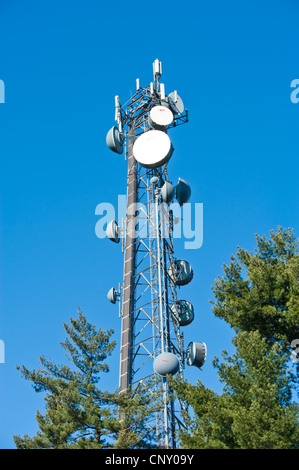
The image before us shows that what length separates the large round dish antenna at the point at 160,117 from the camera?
24.6 m

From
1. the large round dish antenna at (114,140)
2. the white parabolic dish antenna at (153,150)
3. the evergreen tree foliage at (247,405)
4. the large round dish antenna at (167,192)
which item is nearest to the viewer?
the evergreen tree foliage at (247,405)

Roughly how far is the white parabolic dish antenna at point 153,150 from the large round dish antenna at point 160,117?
49.6 inches

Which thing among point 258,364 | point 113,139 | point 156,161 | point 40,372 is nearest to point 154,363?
point 40,372

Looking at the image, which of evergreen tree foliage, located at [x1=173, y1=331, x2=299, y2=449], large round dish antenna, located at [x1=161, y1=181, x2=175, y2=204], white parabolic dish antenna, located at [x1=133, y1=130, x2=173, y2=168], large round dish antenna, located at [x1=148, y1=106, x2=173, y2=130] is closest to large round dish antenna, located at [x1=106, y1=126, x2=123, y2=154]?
large round dish antenna, located at [x1=148, y1=106, x2=173, y2=130]

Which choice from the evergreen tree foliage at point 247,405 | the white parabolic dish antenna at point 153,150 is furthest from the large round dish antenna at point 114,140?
the evergreen tree foliage at point 247,405

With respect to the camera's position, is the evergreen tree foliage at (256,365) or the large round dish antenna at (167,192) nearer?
the evergreen tree foliage at (256,365)

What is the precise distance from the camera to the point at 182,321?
930 inches

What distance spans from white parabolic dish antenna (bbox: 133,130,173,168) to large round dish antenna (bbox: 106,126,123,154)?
234 centimetres

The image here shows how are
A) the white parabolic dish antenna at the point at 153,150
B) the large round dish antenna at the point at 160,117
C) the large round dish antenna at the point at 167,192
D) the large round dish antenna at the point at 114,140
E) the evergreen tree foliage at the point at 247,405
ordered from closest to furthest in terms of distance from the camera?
the evergreen tree foliage at the point at 247,405 < the white parabolic dish antenna at the point at 153,150 < the large round dish antenna at the point at 167,192 < the large round dish antenna at the point at 160,117 < the large round dish antenna at the point at 114,140

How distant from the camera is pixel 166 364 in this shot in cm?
1928

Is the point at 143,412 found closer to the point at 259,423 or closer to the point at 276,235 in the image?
the point at 259,423

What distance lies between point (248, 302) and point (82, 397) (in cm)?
625

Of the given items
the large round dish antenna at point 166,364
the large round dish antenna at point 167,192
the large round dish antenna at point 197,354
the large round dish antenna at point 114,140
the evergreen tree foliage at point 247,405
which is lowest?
the evergreen tree foliage at point 247,405

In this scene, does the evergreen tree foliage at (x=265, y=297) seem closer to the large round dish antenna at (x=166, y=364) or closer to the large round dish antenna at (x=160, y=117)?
the large round dish antenna at (x=166, y=364)
